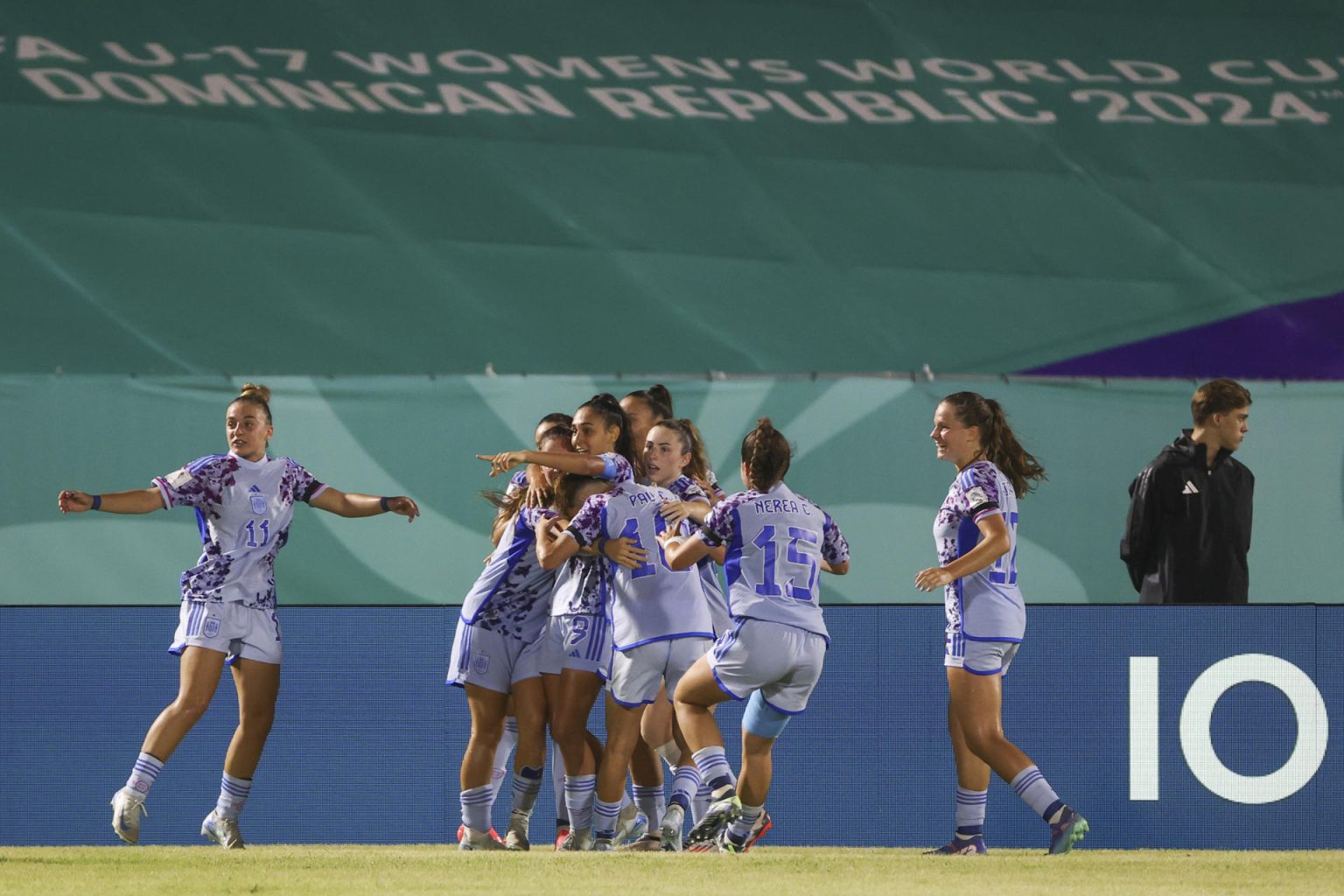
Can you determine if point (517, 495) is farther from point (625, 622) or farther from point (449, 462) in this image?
point (449, 462)

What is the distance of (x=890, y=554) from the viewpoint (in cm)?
941

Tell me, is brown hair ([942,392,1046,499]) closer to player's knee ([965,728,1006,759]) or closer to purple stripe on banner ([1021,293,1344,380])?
player's knee ([965,728,1006,759])

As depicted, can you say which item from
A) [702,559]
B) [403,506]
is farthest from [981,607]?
[403,506]

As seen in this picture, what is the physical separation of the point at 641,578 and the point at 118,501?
1.79 meters

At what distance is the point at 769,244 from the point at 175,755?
200 inches

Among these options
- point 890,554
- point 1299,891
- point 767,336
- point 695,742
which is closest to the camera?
point 1299,891

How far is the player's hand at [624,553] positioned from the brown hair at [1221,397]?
7.94 feet

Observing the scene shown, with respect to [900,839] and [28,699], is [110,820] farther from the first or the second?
[900,839]

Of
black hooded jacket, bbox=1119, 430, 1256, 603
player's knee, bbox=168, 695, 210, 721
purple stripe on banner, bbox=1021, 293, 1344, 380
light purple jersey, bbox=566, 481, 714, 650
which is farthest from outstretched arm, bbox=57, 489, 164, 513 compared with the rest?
purple stripe on banner, bbox=1021, 293, 1344, 380

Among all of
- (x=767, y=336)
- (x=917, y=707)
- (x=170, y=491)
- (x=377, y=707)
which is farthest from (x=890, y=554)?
(x=170, y=491)

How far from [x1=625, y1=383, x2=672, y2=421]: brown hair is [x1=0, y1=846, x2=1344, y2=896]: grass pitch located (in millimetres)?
1725

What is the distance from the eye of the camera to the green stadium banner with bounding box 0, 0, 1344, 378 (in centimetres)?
1048

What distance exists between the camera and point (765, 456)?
5941mm

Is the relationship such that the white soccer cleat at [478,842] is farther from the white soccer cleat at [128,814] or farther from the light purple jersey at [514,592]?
the white soccer cleat at [128,814]
